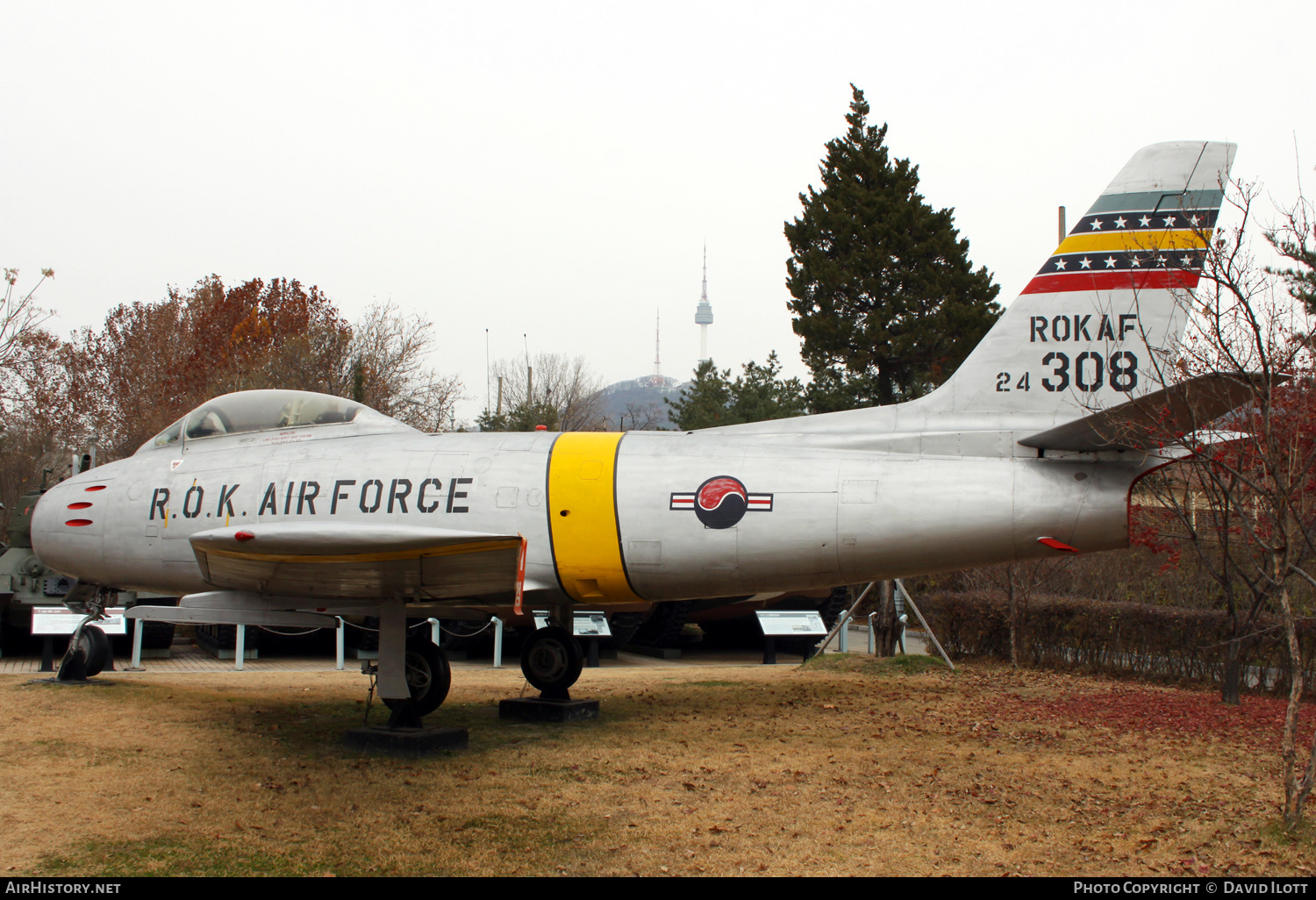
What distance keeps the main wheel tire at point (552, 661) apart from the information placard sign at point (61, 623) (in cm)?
538

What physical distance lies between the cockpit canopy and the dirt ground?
9.29ft

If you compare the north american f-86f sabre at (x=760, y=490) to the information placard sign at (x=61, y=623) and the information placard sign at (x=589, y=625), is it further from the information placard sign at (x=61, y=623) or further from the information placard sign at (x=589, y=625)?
the information placard sign at (x=589, y=625)

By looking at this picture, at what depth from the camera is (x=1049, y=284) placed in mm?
7844

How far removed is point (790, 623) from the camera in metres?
15.8

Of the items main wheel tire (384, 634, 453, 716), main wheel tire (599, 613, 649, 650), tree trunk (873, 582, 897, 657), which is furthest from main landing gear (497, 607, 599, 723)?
main wheel tire (599, 613, 649, 650)

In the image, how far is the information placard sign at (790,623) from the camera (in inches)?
612

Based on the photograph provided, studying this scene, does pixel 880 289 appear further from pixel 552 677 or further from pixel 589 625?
pixel 552 677

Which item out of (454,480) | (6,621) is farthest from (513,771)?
(6,621)

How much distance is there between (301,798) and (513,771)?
5.13 ft

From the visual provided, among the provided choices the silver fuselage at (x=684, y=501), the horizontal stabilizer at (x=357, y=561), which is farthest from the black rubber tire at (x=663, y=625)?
the horizontal stabilizer at (x=357, y=561)

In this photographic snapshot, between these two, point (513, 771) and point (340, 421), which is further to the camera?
point (340, 421)

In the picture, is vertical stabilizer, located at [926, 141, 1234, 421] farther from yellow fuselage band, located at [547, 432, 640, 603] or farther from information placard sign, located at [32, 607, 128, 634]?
information placard sign, located at [32, 607, 128, 634]

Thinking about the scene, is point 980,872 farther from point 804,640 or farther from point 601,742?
point 804,640

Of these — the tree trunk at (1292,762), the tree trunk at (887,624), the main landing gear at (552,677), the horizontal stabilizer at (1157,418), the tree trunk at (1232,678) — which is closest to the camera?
the tree trunk at (1292,762)
